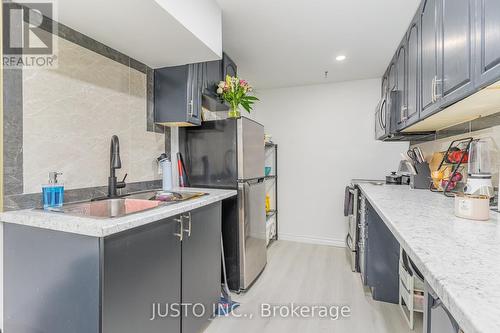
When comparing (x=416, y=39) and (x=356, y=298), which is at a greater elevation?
(x=416, y=39)

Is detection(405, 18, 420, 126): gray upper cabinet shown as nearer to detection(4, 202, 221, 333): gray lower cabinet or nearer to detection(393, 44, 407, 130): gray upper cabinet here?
detection(393, 44, 407, 130): gray upper cabinet

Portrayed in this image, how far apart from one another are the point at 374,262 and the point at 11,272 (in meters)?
2.35

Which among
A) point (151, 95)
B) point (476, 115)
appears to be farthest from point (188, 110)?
point (476, 115)

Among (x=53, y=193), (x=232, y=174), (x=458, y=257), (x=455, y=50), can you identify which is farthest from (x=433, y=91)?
(x=53, y=193)

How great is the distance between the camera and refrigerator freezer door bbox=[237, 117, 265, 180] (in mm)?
2178

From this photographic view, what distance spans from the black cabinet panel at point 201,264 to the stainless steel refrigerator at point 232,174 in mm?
354

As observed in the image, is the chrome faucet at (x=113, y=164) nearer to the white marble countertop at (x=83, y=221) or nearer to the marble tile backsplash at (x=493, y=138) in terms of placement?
the white marble countertop at (x=83, y=221)

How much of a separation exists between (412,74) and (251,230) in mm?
1844

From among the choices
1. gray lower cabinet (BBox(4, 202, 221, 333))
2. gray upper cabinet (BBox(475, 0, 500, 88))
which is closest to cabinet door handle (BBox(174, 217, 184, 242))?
gray lower cabinet (BBox(4, 202, 221, 333))

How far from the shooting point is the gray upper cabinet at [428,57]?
147cm

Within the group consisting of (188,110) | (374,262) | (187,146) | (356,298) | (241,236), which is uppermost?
(188,110)

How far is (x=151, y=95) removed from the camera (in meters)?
2.04

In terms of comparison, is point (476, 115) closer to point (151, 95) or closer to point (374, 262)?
point (374, 262)

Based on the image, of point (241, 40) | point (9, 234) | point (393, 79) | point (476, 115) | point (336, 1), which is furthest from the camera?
point (393, 79)
